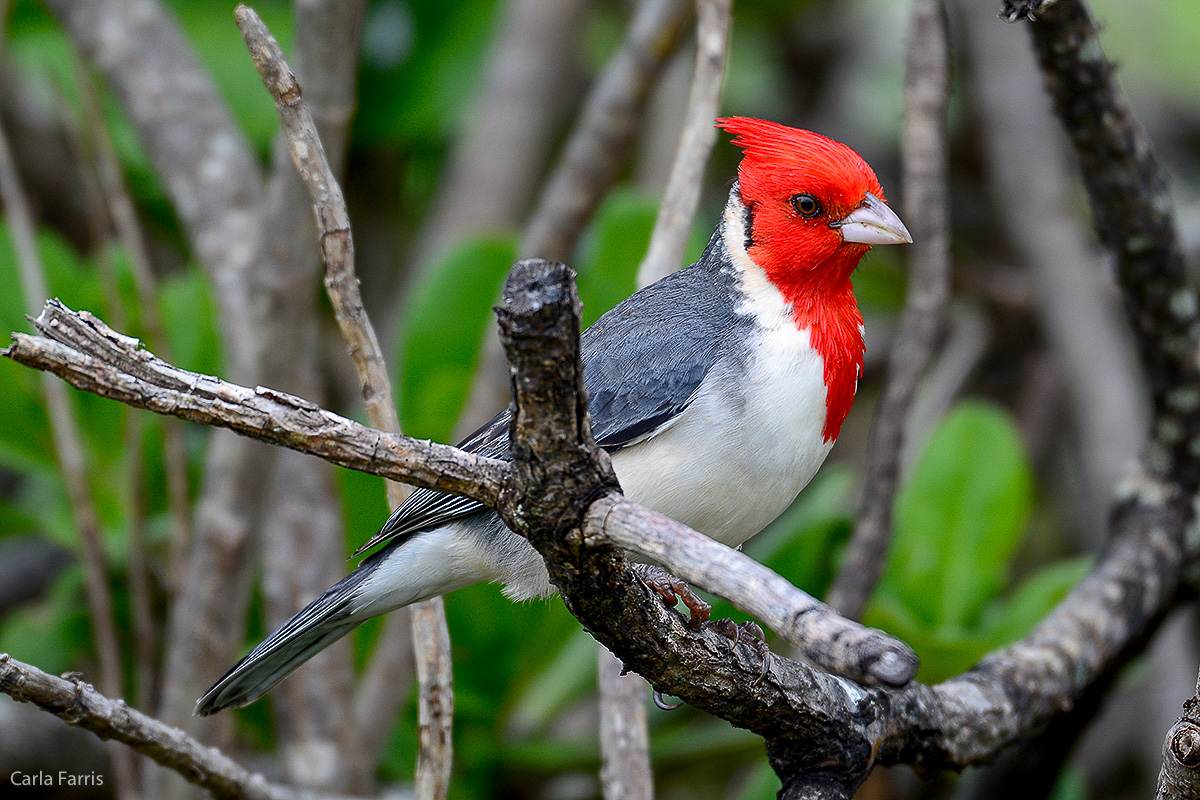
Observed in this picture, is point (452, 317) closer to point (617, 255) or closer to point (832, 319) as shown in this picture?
point (617, 255)

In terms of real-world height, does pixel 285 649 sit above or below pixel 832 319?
below

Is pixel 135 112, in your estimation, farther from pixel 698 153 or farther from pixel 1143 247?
pixel 1143 247

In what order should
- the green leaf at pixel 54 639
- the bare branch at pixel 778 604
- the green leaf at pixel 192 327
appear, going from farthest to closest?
1. the green leaf at pixel 192 327
2. the green leaf at pixel 54 639
3. the bare branch at pixel 778 604

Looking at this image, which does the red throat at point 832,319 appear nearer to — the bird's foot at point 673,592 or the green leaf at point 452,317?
the bird's foot at point 673,592

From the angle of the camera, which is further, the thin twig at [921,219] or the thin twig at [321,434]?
the thin twig at [921,219]

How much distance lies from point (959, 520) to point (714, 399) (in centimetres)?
142

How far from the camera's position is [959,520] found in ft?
11.6

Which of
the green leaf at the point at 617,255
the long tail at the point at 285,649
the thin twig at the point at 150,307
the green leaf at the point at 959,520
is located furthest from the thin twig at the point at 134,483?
the green leaf at the point at 959,520

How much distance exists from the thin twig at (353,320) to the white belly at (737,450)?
0.54 meters

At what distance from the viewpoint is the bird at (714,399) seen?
2461 mm

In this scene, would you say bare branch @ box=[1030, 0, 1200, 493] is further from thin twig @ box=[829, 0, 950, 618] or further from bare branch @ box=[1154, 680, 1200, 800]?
bare branch @ box=[1154, 680, 1200, 800]

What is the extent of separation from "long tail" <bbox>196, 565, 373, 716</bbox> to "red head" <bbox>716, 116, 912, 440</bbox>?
1.18 metres

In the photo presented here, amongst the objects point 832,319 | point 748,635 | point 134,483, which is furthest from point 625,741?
point 134,483

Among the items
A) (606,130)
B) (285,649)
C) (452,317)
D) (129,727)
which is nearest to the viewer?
(129,727)
